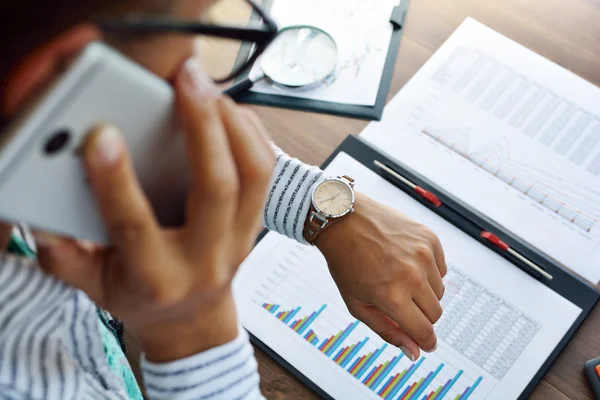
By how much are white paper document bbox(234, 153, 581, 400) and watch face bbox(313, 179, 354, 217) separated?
0.09 metres

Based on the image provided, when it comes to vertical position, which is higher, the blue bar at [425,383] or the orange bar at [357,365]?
the blue bar at [425,383]

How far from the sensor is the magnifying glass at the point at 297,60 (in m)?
0.91

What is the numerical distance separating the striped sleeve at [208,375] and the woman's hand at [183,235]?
1cm

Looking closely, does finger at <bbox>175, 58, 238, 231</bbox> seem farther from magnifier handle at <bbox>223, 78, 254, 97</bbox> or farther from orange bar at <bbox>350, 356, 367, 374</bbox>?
magnifier handle at <bbox>223, 78, 254, 97</bbox>

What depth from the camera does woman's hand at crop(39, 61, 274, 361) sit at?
37 cm

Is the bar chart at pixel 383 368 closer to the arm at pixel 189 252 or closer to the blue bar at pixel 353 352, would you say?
the blue bar at pixel 353 352

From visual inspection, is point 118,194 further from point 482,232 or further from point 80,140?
point 482,232

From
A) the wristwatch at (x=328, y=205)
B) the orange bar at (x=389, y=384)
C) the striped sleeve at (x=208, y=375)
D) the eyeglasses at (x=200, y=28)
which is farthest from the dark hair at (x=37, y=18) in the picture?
the orange bar at (x=389, y=384)

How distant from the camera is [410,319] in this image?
667mm

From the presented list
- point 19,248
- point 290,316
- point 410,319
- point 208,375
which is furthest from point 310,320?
point 19,248

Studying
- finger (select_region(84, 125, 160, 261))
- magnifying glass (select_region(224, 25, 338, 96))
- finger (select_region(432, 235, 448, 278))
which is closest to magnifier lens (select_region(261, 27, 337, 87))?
magnifying glass (select_region(224, 25, 338, 96))

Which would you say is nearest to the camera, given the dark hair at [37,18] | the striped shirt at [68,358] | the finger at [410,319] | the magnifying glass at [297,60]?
the dark hair at [37,18]

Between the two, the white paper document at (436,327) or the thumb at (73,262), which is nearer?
the thumb at (73,262)

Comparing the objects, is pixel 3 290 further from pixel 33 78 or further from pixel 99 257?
pixel 33 78
